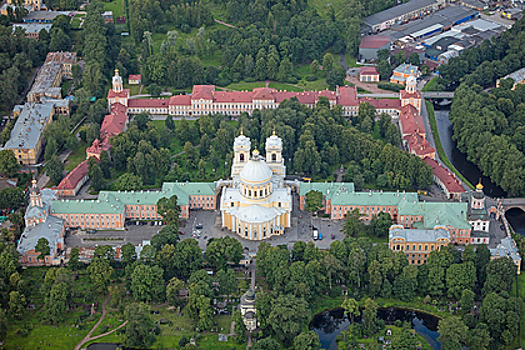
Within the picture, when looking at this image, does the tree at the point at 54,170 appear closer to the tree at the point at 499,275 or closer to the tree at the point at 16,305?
the tree at the point at 16,305

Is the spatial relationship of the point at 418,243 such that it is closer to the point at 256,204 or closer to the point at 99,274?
the point at 256,204

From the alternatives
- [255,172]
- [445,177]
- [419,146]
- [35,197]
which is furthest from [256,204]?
[419,146]

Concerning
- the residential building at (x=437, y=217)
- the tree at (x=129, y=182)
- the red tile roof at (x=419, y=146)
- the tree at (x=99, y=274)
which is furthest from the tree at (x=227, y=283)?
the red tile roof at (x=419, y=146)

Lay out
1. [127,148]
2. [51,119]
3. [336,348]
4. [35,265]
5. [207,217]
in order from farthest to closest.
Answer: [51,119]
[127,148]
[207,217]
[35,265]
[336,348]

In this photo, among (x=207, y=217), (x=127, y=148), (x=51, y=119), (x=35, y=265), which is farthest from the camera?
(x=51, y=119)

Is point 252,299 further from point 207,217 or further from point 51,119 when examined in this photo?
point 51,119

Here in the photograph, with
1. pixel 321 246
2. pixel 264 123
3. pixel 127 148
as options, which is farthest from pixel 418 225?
pixel 127 148
